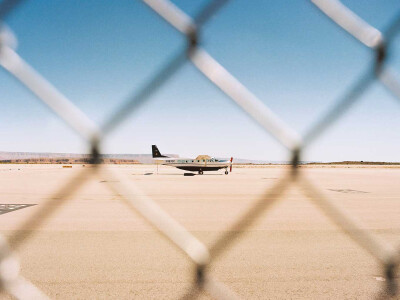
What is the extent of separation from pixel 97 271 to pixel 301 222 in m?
5.13

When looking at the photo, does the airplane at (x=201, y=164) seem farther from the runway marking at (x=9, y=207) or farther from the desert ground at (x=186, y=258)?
the desert ground at (x=186, y=258)

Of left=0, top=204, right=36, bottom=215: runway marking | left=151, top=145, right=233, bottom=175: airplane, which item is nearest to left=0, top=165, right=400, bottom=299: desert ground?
left=0, top=204, right=36, bottom=215: runway marking

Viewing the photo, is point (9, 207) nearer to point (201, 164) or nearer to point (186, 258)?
point (186, 258)

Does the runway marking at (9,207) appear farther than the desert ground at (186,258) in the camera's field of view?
Yes

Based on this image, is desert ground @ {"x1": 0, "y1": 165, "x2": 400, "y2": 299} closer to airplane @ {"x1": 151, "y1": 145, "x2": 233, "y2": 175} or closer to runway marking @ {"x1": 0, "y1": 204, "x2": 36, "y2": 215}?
runway marking @ {"x1": 0, "y1": 204, "x2": 36, "y2": 215}

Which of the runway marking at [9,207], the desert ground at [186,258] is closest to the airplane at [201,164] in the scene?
the runway marking at [9,207]

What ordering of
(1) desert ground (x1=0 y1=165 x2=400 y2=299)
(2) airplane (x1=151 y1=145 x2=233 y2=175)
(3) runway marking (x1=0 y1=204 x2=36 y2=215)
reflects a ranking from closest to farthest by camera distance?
(1) desert ground (x1=0 y1=165 x2=400 y2=299) → (3) runway marking (x1=0 y1=204 x2=36 y2=215) → (2) airplane (x1=151 y1=145 x2=233 y2=175)

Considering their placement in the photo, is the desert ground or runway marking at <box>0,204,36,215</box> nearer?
the desert ground

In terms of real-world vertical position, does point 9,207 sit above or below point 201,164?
below

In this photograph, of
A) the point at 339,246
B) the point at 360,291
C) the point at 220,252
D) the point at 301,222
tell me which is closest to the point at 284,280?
the point at 360,291

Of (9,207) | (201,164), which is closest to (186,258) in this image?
(9,207)

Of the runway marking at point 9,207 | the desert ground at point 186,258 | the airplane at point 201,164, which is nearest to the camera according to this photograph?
the desert ground at point 186,258

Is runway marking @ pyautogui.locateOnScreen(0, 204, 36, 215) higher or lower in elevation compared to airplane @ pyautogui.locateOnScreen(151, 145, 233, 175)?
lower

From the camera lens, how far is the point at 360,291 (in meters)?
3.71
